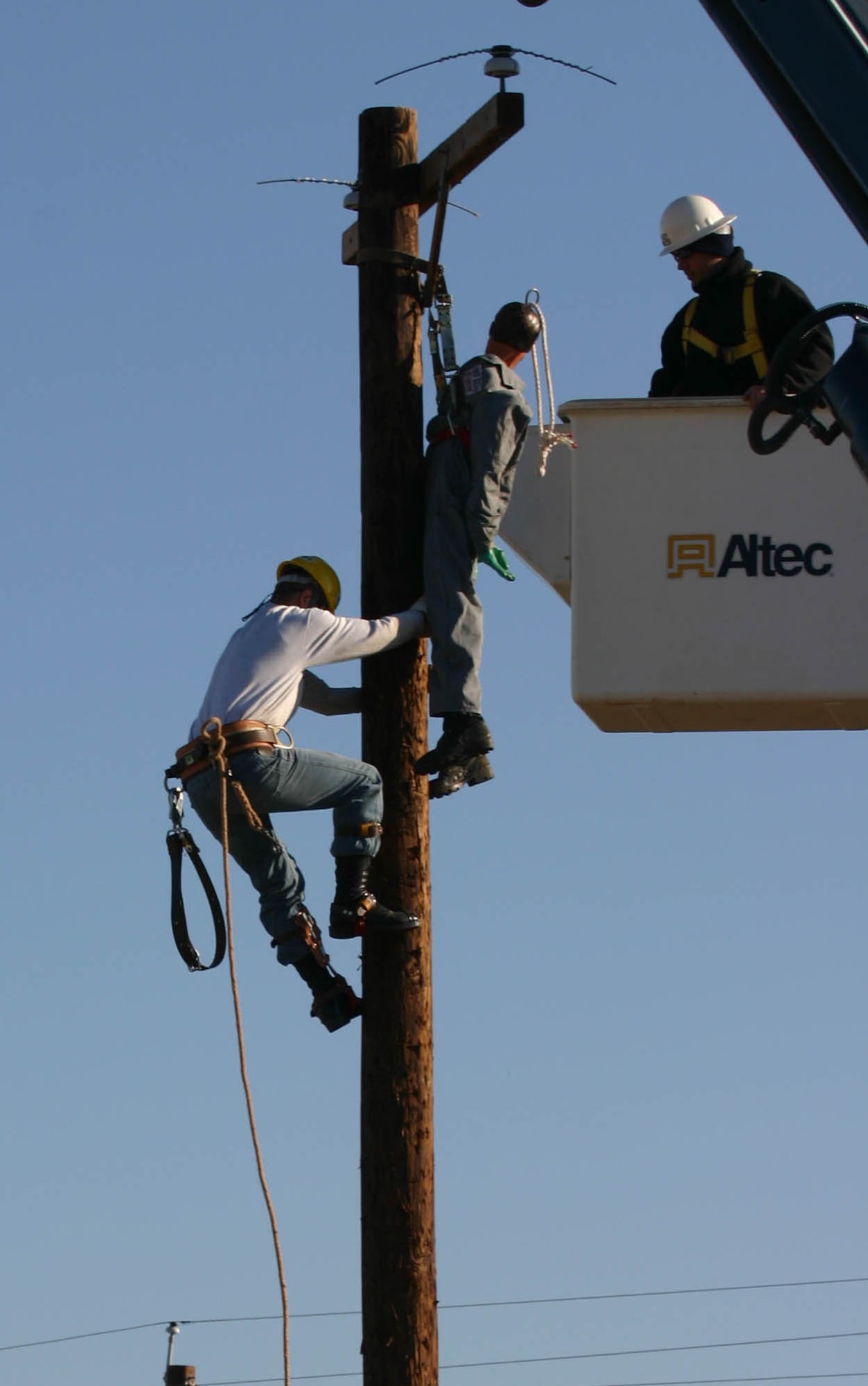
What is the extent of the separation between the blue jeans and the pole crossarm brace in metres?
1.85

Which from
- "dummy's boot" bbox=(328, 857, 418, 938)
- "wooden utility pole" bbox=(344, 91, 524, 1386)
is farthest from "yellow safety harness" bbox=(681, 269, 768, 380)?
"dummy's boot" bbox=(328, 857, 418, 938)

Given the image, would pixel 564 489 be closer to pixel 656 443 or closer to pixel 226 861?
pixel 656 443

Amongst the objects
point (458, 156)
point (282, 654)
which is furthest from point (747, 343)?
point (282, 654)

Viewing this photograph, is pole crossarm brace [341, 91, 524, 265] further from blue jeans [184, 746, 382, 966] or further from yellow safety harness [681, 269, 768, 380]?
blue jeans [184, 746, 382, 966]

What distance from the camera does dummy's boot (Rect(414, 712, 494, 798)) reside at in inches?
333

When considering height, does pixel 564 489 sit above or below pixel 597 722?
above

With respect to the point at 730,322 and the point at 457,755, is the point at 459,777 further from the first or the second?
the point at 730,322

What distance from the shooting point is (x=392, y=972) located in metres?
8.34

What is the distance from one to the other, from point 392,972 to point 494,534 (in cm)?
145

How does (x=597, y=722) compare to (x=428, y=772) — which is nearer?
(x=428, y=772)

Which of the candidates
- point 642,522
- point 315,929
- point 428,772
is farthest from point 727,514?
point 315,929

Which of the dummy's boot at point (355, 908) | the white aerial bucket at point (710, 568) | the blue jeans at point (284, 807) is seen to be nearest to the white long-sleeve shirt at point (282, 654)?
the blue jeans at point (284, 807)

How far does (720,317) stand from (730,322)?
5 cm

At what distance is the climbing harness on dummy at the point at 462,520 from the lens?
27.9 feet
